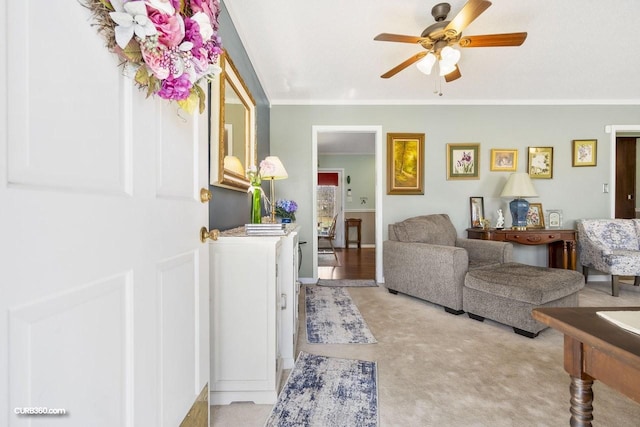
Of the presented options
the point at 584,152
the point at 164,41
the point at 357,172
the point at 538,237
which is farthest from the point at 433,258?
the point at 357,172

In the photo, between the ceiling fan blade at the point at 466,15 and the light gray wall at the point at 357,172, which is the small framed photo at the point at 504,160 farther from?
the light gray wall at the point at 357,172

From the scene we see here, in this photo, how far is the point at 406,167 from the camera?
404 centimetres

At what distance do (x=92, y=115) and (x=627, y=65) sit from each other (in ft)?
14.7

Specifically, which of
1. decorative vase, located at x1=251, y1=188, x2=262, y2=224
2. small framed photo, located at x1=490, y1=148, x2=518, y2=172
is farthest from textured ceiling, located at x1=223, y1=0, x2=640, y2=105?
decorative vase, located at x1=251, y1=188, x2=262, y2=224

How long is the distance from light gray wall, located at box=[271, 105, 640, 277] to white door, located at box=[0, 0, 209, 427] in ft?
10.3

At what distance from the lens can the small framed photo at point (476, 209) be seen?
394cm

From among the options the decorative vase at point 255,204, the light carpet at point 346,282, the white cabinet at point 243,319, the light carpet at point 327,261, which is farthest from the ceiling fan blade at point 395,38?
the light carpet at point 327,261

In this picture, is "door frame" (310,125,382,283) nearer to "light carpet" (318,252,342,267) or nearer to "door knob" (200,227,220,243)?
"light carpet" (318,252,342,267)

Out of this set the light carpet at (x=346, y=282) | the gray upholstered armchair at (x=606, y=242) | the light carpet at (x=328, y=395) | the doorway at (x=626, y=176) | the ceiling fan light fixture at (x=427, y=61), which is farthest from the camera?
the doorway at (x=626, y=176)

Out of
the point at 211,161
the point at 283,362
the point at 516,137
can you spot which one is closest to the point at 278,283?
the point at 283,362

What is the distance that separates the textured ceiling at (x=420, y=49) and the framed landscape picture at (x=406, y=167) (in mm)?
572

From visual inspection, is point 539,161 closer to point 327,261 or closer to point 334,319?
point 334,319

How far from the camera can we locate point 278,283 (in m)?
1.68

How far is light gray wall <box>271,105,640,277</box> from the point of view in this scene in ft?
13.1
